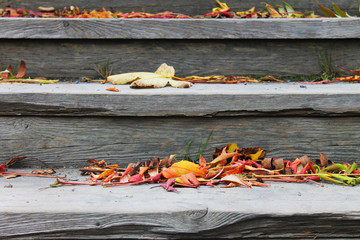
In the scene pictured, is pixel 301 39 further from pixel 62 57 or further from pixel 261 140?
pixel 62 57

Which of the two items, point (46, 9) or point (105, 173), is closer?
point (105, 173)

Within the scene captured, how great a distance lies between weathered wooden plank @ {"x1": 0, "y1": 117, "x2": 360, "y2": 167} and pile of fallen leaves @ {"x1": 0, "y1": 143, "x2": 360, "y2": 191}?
0.04 metres

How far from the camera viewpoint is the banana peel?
4.39 feet

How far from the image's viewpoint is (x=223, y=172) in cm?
113

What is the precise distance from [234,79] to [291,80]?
253 mm

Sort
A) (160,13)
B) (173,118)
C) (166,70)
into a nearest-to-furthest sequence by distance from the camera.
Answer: (173,118), (166,70), (160,13)

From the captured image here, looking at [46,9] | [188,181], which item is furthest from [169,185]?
[46,9]

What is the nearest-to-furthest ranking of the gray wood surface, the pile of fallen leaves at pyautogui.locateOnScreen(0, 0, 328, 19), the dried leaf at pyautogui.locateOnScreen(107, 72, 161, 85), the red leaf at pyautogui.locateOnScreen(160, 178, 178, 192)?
1. the gray wood surface
2. the red leaf at pyautogui.locateOnScreen(160, 178, 178, 192)
3. the dried leaf at pyautogui.locateOnScreen(107, 72, 161, 85)
4. the pile of fallen leaves at pyautogui.locateOnScreen(0, 0, 328, 19)

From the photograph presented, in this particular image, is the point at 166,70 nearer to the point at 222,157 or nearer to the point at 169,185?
the point at 222,157

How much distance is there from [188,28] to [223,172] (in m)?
0.72

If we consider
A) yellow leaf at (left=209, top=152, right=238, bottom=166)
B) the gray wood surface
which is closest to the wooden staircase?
the gray wood surface

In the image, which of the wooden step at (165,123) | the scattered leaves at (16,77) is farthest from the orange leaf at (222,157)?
the scattered leaves at (16,77)

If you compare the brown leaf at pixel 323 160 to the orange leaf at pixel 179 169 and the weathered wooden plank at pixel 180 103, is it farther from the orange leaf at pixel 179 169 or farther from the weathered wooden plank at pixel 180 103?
the orange leaf at pixel 179 169

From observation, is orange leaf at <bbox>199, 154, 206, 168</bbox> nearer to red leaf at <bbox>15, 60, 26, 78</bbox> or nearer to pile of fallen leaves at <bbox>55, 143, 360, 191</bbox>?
pile of fallen leaves at <bbox>55, 143, 360, 191</bbox>
